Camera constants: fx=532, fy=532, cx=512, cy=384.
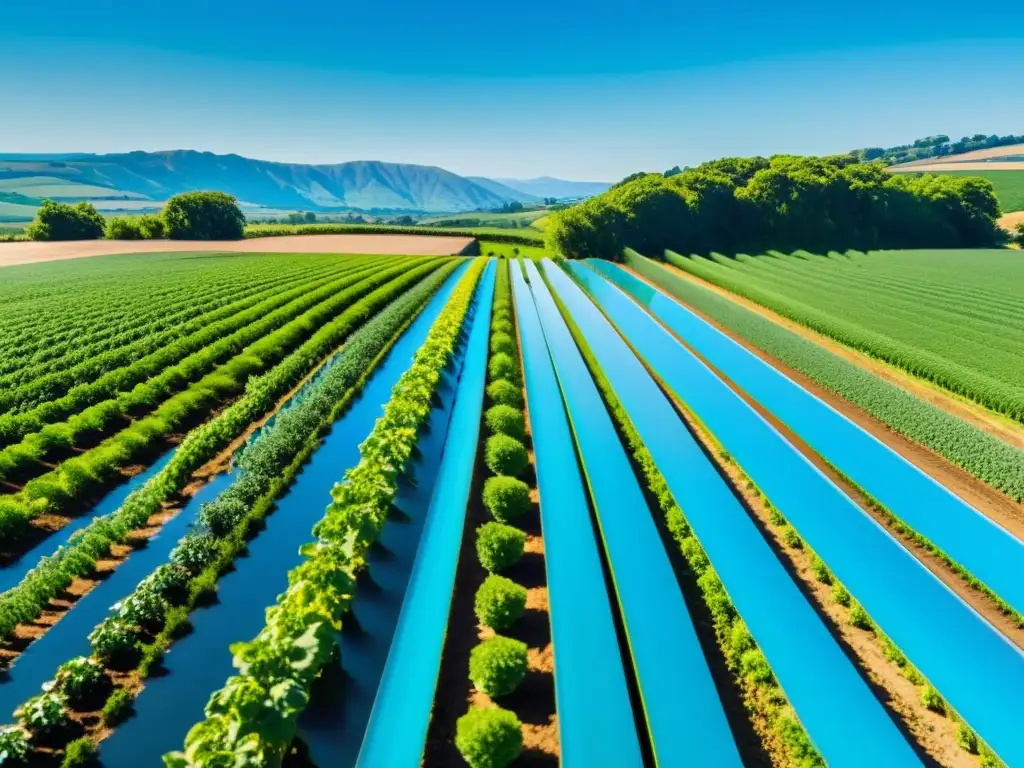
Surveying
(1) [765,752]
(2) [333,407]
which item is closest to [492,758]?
(1) [765,752]

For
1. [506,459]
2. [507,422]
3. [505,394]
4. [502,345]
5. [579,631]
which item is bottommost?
[579,631]

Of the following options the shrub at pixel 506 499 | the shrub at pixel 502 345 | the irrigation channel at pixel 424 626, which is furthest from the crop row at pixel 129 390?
the shrub at pixel 506 499

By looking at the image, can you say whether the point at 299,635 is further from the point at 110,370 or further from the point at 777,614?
the point at 110,370

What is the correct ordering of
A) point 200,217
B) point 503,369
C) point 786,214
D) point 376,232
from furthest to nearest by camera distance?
point 376,232, point 200,217, point 786,214, point 503,369

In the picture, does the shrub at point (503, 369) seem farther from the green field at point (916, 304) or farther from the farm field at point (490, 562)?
the green field at point (916, 304)

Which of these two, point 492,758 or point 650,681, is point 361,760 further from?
point 650,681

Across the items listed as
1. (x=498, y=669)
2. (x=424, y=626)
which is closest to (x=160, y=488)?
(x=424, y=626)

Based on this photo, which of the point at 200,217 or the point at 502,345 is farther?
the point at 200,217
